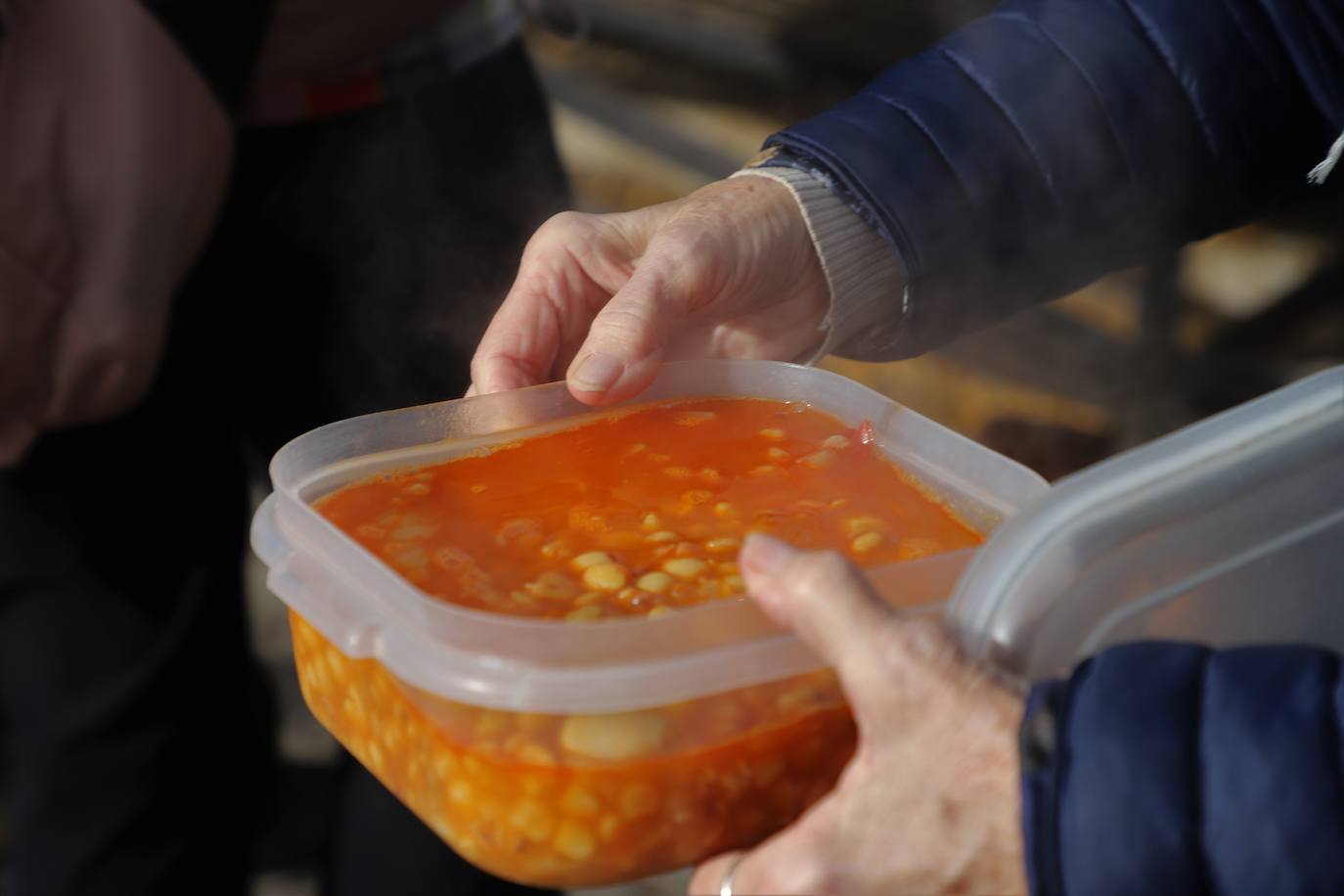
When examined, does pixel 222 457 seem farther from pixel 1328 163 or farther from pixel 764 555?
pixel 1328 163

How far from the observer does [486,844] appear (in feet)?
3.19

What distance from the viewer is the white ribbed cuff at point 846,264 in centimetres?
150

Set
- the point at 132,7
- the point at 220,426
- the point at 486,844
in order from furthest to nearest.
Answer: the point at 220,426 → the point at 132,7 → the point at 486,844

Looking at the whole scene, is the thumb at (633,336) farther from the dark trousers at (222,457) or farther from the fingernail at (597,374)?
the dark trousers at (222,457)

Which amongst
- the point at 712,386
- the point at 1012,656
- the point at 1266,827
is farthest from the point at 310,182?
the point at 1266,827

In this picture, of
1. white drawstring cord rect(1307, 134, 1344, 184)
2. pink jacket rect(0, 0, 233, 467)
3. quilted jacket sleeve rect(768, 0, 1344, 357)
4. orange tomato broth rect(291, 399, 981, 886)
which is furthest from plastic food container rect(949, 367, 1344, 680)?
pink jacket rect(0, 0, 233, 467)

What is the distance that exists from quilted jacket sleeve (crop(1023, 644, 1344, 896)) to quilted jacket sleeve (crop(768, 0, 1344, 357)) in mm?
765

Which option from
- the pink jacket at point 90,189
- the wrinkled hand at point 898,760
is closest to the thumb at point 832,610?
the wrinkled hand at point 898,760

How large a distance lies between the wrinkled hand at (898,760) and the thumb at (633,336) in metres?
0.38

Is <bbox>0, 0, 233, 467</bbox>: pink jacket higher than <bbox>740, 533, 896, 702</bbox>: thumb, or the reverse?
<bbox>740, 533, 896, 702</bbox>: thumb

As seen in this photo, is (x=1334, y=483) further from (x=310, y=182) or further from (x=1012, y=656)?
(x=310, y=182)

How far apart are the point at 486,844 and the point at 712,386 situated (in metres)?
0.57

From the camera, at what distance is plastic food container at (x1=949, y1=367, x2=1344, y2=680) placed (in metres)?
0.90

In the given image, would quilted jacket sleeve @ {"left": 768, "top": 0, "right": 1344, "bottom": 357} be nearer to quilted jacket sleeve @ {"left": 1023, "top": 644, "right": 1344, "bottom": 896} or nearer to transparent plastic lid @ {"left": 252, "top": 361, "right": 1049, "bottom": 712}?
transparent plastic lid @ {"left": 252, "top": 361, "right": 1049, "bottom": 712}
